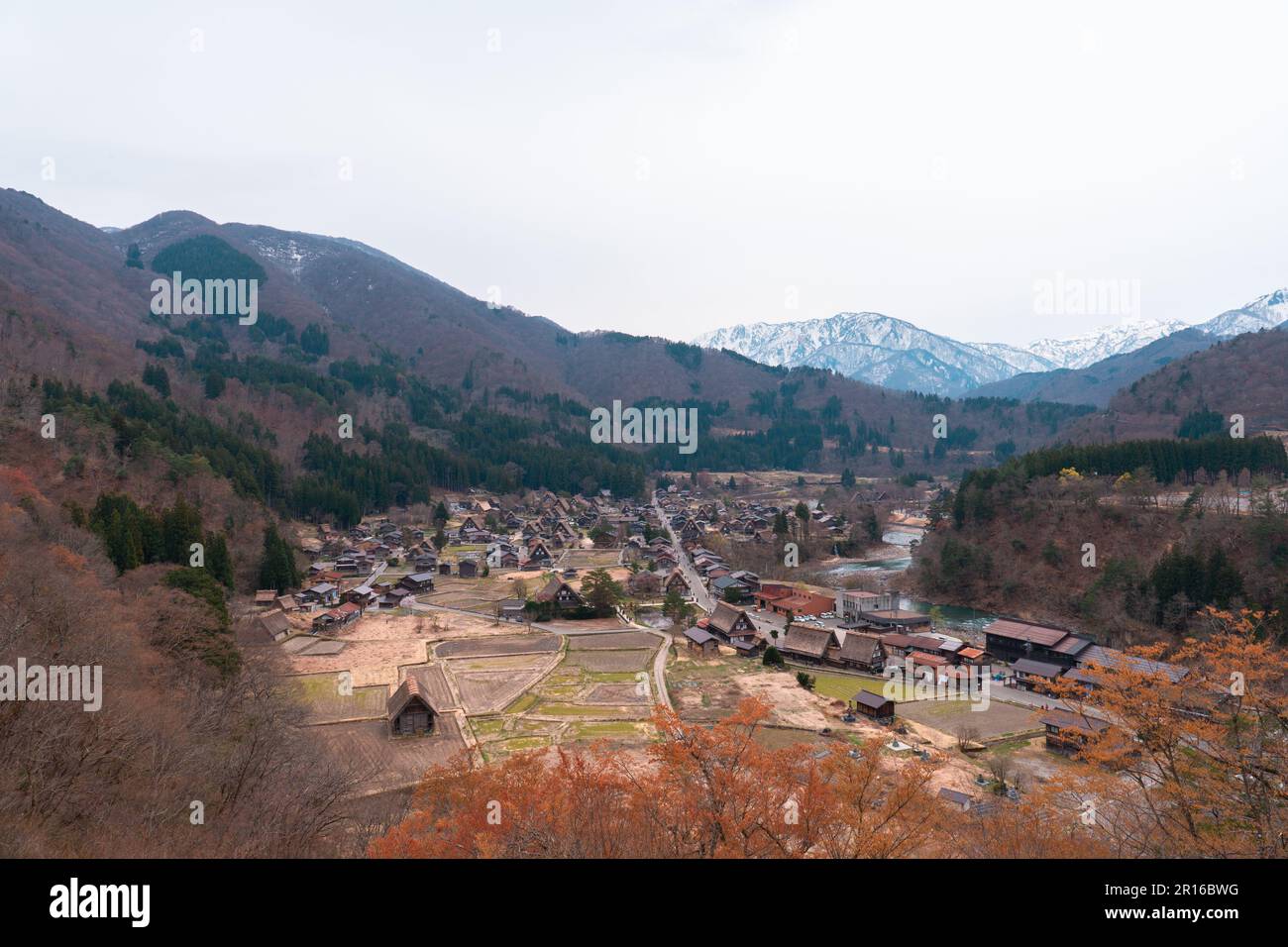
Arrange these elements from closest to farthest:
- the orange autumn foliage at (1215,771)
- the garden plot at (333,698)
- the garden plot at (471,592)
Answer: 1. the orange autumn foliage at (1215,771)
2. the garden plot at (333,698)
3. the garden plot at (471,592)

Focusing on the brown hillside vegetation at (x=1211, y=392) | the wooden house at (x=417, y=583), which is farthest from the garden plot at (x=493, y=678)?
the brown hillside vegetation at (x=1211, y=392)

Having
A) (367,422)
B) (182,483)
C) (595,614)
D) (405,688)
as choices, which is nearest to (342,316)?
(367,422)

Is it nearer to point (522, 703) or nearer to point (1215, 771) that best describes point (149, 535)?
Answer: point (522, 703)

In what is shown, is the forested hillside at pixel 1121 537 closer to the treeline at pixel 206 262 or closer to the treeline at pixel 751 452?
the treeline at pixel 751 452

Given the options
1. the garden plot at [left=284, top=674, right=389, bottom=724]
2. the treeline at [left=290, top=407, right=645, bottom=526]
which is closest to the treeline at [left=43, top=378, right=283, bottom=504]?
the treeline at [left=290, top=407, right=645, bottom=526]

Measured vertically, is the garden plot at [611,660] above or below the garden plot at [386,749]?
below

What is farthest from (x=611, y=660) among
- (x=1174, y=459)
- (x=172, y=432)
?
(x=1174, y=459)

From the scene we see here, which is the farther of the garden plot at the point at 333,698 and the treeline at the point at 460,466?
the treeline at the point at 460,466

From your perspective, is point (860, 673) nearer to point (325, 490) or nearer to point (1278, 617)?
point (1278, 617)

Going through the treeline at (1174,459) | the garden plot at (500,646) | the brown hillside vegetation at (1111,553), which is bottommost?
the garden plot at (500,646)
